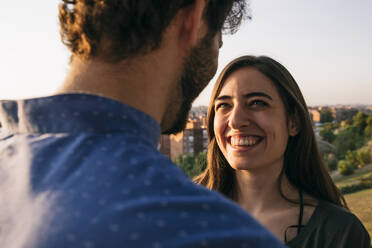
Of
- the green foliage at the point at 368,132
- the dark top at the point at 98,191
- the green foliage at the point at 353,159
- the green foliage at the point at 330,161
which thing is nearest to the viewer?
the dark top at the point at 98,191

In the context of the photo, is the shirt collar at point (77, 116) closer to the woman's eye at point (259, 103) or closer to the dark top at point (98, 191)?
the dark top at point (98, 191)

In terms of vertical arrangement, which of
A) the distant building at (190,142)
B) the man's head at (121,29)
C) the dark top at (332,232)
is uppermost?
the man's head at (121,29)

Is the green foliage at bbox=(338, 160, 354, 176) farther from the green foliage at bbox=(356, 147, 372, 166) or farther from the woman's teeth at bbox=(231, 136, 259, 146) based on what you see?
the woman's teeth at bbox=(231, 136, 259, 146)

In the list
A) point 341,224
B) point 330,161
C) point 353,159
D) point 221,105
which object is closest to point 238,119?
point 221,105

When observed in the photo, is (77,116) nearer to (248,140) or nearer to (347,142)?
(248,140)

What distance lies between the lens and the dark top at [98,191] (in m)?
0.65

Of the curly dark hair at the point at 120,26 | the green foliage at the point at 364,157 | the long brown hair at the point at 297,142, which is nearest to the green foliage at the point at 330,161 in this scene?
the green foliage at the point at 364,157

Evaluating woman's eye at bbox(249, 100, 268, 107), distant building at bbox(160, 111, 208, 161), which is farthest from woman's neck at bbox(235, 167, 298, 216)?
distant building at bbox(160, 111, 208, 161)

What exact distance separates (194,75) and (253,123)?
133 cm

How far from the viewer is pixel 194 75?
1.13 meters

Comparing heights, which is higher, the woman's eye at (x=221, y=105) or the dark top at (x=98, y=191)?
the dark top at (x=98, y=191)

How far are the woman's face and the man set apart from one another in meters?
1.28

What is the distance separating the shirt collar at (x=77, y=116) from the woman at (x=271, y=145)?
1573 mm

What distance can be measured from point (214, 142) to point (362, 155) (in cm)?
2196
